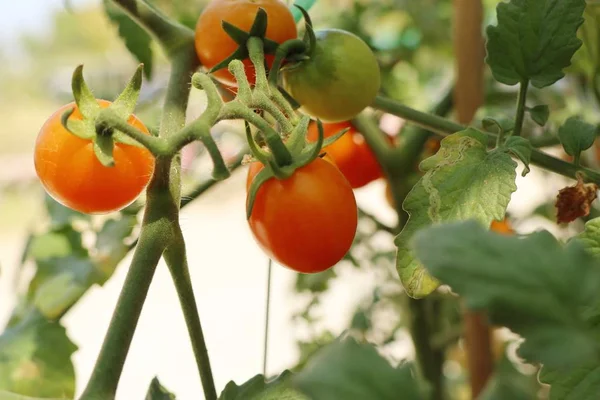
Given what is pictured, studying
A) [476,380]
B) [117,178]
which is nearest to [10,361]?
[117,178]

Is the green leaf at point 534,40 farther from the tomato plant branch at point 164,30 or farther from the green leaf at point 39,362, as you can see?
the green leaf at point 39,362

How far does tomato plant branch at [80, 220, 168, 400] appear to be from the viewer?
0.33m

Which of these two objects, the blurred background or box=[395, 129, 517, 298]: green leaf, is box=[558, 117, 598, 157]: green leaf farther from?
the blurred background

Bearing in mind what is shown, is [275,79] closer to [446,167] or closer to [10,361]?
[446,167]

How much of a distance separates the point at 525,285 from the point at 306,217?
167 millimetres

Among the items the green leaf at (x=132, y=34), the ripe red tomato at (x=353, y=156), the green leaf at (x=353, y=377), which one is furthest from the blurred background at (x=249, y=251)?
the green leaf at (x=353, y=377)

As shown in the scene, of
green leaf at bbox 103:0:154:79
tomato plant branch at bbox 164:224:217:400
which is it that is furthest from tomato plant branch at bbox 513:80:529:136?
green leaf at bbox 103:0:154:79

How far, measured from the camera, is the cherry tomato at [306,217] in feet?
1.17

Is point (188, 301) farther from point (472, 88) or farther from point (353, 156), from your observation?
point (472, 88)

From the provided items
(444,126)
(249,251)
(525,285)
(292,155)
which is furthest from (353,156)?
Result: (249,251)

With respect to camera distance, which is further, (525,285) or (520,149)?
(520,149)

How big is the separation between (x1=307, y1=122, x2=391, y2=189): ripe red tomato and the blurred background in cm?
11

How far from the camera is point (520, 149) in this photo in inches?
15.2

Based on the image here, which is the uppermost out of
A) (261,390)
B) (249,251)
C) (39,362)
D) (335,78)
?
(335,78)
